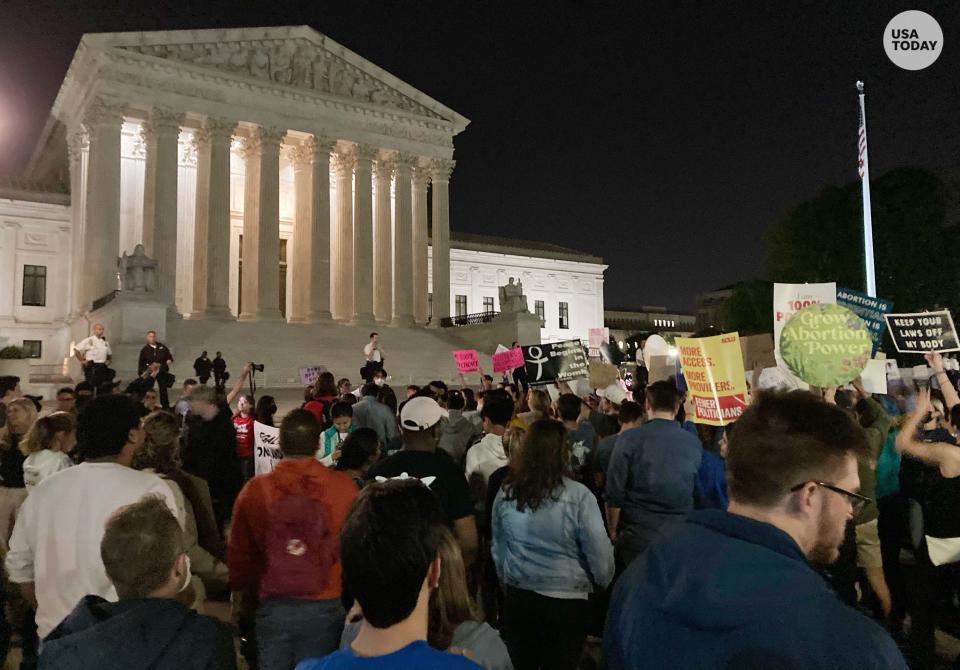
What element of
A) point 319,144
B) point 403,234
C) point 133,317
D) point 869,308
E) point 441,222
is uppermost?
point 319,144

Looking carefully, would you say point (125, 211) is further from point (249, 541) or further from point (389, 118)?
point (249, 541)

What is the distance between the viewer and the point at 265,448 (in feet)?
24.6

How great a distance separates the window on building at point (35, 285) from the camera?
3669 cm

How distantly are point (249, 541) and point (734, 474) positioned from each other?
8.81 feet

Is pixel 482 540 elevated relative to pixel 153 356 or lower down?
lower down

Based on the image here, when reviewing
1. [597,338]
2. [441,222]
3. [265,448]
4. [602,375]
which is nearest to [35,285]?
[441,222]

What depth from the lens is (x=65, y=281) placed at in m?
37.3

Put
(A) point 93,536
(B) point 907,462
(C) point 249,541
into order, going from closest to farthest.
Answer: (A) point 93,536, (C) point 249,541, (B) point 907,462

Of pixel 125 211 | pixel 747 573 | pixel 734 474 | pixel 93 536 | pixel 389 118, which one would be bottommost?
pixel 93 536

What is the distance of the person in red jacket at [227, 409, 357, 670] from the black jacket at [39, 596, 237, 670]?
124 cm

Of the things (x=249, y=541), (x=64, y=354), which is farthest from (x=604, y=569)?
(x=64, y=354)

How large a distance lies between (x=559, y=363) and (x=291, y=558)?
30.9ft

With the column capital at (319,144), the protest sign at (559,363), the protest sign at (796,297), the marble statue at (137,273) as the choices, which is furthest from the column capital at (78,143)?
the protest sign at (796,297)

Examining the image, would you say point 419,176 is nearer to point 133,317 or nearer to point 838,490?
point 133,317
